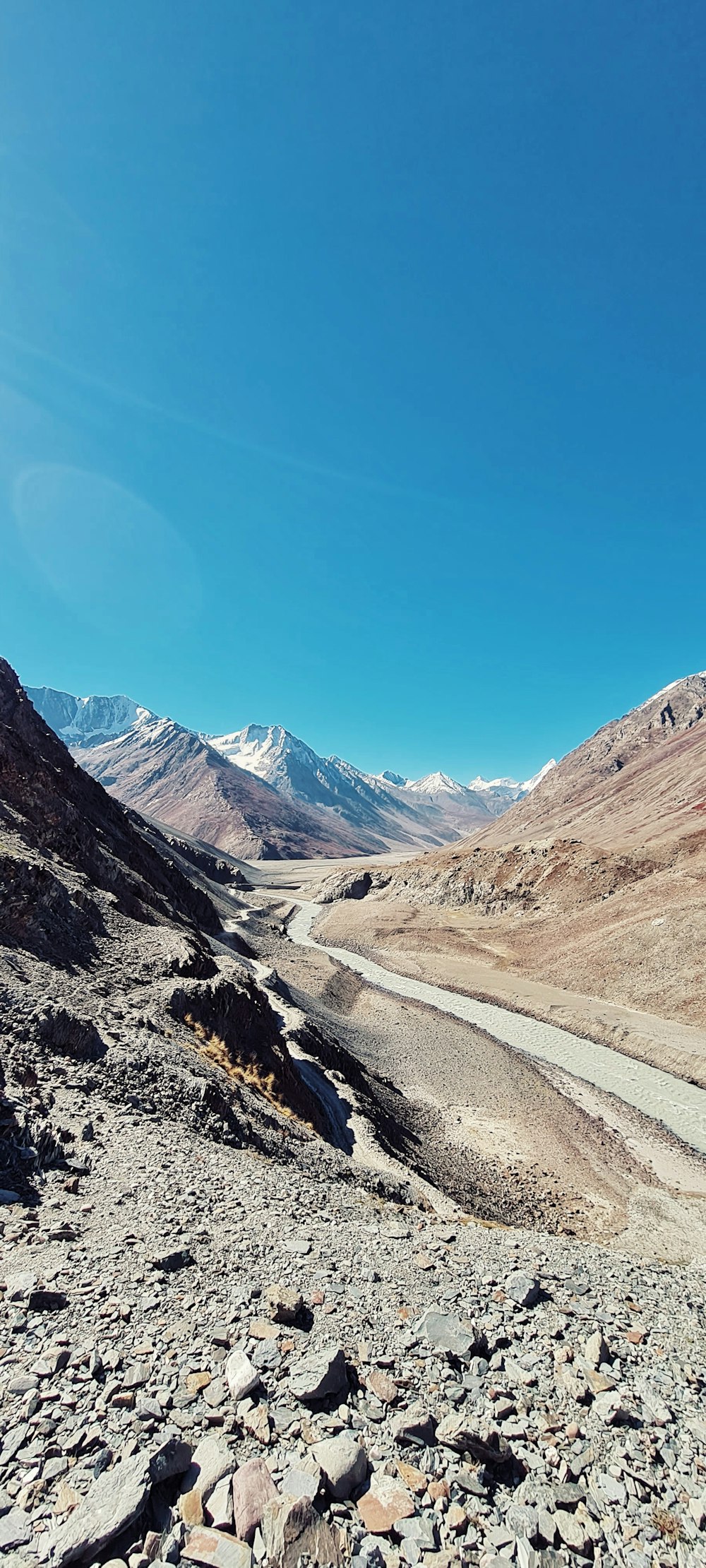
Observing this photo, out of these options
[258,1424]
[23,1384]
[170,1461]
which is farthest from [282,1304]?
[23,1384]

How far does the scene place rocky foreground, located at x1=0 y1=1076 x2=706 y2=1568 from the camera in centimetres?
430

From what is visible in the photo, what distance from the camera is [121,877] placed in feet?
89.0

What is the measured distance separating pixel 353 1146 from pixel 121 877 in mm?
15769

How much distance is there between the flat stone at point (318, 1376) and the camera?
214 inches

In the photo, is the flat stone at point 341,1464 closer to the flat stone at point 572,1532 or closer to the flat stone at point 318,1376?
the flat stone at point 318,1376

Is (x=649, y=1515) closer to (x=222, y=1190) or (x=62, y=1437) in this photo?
(x=62, y=1437)

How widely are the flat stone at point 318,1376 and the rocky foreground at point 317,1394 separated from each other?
0.03 meters

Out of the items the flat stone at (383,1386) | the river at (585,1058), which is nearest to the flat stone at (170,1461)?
the flat stone at (383,1386)

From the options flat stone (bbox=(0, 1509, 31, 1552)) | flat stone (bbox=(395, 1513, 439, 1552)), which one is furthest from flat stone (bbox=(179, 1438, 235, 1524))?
flat stone (bbox=(395, 1513, 439, 1552))

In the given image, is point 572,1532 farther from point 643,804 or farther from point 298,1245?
point 643,804

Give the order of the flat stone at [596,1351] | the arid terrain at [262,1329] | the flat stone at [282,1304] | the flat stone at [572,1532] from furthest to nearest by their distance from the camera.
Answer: the flat stone at [596,1351]
the flat stone at [282,1304]
the flat stone at [572,1532]
the arid terrain at [262,1329]

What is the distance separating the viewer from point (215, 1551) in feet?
13.1

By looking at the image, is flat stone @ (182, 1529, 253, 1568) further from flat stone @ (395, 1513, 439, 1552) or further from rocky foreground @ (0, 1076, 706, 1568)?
flat stone @ (395, 1513, 439, 1552)

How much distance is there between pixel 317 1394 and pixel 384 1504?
1.00 m
